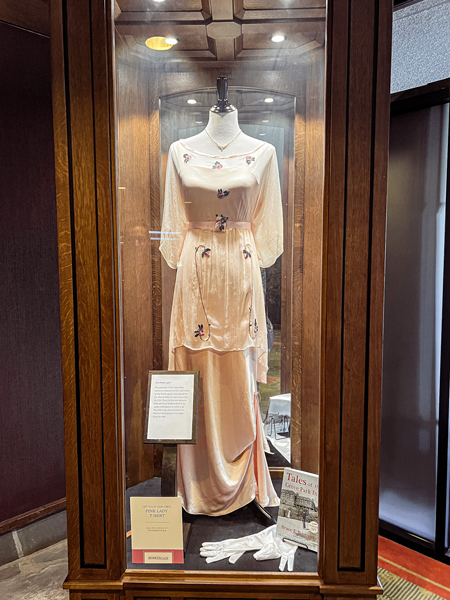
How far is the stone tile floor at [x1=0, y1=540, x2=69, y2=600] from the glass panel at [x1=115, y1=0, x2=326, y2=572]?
761 millimetres

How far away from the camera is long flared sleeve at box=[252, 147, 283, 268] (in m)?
1.67

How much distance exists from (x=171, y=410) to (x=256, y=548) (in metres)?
0.59

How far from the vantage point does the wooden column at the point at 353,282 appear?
49.3 inches

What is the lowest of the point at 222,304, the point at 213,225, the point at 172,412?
the point at 172,412

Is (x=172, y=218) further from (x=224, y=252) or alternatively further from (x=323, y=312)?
(x=323, y=312)

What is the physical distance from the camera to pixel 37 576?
1.97m

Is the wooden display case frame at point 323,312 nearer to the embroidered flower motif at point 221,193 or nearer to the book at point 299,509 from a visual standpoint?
the book at point 299,509

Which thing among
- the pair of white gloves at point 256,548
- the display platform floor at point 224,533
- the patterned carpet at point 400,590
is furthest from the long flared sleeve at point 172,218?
the patterned carpet at point 400,590

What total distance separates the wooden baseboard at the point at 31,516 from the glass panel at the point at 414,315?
168 cm

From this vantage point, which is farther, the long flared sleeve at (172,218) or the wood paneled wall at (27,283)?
the wood paneled wall at (27,283)

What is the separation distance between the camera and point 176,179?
1648 millimetres

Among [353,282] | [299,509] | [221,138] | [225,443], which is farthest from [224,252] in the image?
[299,509]

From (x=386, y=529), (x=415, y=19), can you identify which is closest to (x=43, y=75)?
(x=415, y=19)

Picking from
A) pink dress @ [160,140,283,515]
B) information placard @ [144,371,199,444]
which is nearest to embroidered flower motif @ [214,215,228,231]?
pink dress @ [160,140,283,515]
